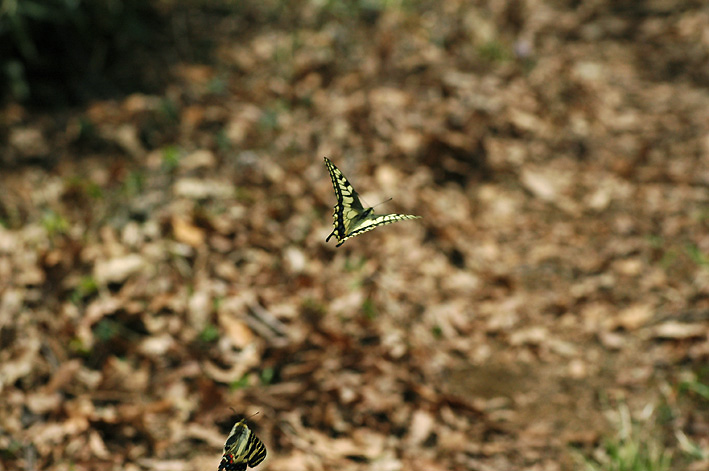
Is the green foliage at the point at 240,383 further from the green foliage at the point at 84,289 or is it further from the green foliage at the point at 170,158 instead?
the green foliage at the point at 170,158

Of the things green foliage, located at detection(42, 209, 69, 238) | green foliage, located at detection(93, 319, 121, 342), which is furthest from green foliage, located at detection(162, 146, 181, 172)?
green foliage, located at detection(93, 319, 121, 342)

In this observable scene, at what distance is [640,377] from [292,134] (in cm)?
285

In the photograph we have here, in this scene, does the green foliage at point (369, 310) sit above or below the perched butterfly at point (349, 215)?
above

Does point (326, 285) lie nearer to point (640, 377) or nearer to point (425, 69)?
point (640, 377)

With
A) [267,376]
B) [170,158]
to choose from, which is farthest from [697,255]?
[170,158]

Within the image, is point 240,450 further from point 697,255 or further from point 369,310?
point 697,255

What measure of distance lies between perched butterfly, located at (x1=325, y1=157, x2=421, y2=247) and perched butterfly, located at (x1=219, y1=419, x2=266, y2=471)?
1.34 ft

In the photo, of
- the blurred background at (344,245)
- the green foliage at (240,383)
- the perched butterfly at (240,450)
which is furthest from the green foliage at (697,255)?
the perched butterfly at (240,450)

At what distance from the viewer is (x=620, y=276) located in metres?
3.96

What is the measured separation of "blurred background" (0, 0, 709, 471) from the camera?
9.08ft

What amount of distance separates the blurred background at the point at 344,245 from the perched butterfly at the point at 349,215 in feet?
5.84

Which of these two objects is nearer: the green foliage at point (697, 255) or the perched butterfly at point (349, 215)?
the perched butterfly at point (349, 215)

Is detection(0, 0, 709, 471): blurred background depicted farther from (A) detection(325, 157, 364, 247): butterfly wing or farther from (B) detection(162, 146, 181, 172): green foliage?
(A) detection(325, 157, 364, 247): butterfly wing

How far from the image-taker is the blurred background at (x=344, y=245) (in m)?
2.77
